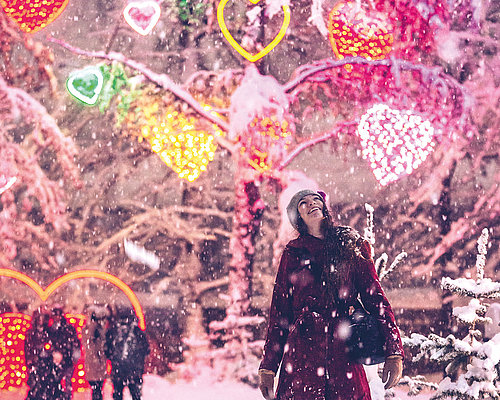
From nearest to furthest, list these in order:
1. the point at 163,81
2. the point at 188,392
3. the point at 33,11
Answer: the point at 188,392
the point at 163,81
the point at 33,11

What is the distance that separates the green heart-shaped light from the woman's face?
16.2 ft

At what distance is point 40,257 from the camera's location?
25.5 ft

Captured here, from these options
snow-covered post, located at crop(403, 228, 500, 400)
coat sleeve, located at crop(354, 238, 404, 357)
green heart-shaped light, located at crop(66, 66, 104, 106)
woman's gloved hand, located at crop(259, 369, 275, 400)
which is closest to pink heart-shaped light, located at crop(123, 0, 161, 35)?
green heart-shaped light, located at crop(66, 66, 104, 106)

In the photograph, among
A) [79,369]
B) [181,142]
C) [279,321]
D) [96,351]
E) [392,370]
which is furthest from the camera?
[181,142]

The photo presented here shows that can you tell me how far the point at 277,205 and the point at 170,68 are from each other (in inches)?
84.5

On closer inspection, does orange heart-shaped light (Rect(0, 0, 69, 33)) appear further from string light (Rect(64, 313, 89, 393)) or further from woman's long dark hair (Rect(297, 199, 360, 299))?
woman's long dark hair (Rect(297, 199, 360, 299))

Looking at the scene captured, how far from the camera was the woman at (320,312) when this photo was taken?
288 centimetres

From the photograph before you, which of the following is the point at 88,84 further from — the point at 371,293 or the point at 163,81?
the point at 371,293

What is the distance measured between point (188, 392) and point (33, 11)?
16.3 ft

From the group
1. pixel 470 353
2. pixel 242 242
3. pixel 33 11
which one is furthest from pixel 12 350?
pixel 470 353

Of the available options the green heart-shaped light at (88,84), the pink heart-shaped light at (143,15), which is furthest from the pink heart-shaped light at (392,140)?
the green heart-shaped light at (88,84)

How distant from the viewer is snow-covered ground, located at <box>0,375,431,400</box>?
7195 mm

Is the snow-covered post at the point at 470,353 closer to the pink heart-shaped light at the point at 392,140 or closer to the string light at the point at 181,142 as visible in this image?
the pink heart-shaped light at the point at 392,140

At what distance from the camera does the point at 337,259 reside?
3004 mm
